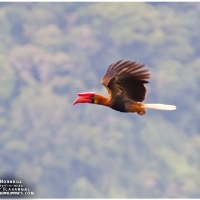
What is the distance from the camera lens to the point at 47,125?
48.9m

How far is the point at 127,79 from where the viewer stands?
12625mm

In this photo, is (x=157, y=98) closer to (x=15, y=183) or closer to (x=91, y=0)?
(x=91, y=0)

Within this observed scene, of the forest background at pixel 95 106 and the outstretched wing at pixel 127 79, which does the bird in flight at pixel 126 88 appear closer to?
the outstretched wing at pixel 127 79

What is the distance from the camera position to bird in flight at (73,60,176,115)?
41.3 feet

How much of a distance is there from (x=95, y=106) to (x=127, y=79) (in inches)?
1296

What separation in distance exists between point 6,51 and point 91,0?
485 cm

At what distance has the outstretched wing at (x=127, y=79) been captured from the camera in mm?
12570

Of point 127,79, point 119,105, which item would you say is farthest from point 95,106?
point 127,79

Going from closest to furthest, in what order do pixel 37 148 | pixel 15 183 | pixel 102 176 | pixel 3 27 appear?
pixel 15 183 → pixel 102 176 → pixel 37 148 → pixel 3 27

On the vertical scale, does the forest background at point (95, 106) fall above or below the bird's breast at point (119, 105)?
above

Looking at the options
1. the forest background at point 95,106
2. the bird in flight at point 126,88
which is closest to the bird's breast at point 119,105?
the bird in flight at point 126,88

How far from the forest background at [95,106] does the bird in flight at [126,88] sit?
28.0 metres

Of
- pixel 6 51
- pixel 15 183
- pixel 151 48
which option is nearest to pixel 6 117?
pixel 6 51

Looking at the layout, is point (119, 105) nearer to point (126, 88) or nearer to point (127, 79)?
point (126, 88)
